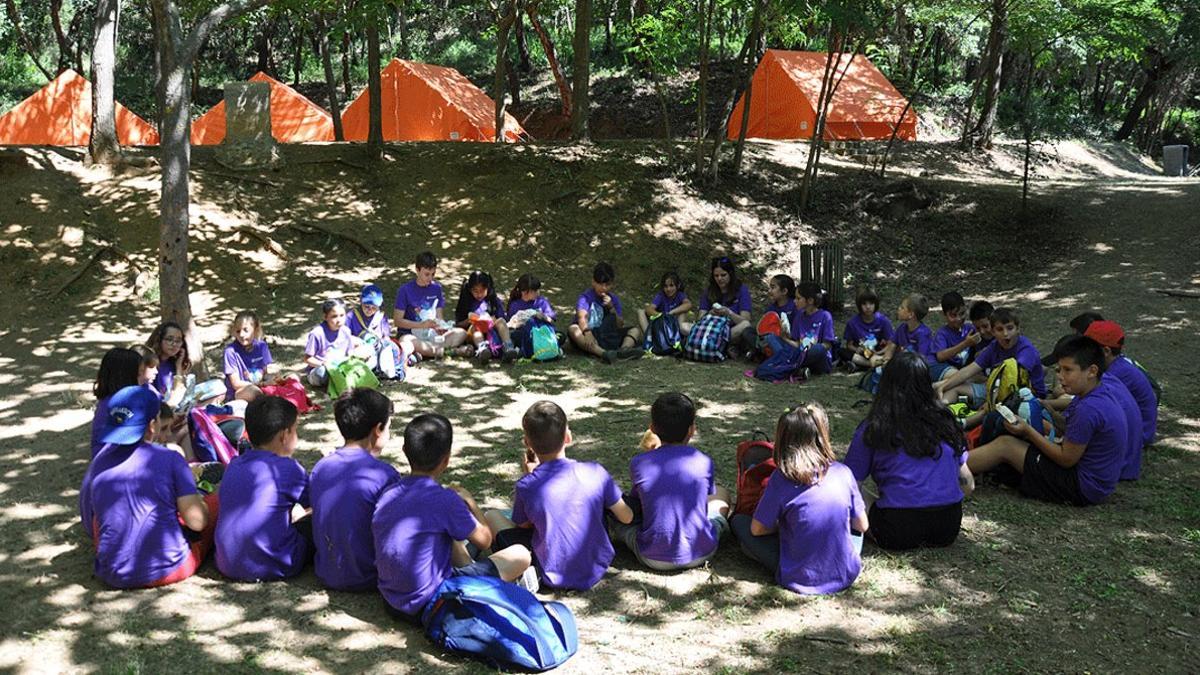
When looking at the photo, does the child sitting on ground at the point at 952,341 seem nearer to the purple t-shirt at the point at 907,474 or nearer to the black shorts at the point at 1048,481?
the black shorts at the point at 1048,481

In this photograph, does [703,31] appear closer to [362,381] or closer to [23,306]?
[362,381]

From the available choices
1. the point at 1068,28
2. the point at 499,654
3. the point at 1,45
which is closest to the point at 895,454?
the point at 499,654

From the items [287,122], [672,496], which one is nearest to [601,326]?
[672,496]

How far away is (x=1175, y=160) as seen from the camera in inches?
903

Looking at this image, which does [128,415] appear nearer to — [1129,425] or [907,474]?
[907,474]

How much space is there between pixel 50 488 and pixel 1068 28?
580 inches

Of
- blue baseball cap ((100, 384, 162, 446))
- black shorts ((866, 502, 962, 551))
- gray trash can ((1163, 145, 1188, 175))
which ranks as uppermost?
gray trash can ((1163, 145, 1188, 175))

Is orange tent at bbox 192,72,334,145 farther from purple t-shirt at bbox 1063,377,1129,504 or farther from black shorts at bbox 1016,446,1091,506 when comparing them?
purple t-shirt at bbox 1063,377,1129,504

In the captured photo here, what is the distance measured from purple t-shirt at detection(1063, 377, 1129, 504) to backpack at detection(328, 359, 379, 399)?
4.96m

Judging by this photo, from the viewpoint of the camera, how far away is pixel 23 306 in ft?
32.2

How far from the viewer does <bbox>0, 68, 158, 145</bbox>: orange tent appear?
57.1 ft

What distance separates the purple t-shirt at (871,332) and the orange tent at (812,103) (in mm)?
10027

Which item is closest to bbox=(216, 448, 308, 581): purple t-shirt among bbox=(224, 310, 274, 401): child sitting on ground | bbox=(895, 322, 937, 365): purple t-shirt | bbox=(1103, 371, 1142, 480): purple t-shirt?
bbox=(224, 310, 274, 401): child sitting on ground

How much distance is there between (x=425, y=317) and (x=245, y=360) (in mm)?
2187
